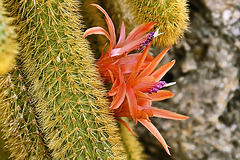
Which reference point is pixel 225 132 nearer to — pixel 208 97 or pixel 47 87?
pixel 208 97

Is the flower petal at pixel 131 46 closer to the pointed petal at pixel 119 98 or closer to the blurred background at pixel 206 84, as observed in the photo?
the pointed petal at pixel 119 98

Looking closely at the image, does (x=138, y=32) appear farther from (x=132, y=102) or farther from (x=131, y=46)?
(x=132, y=102)

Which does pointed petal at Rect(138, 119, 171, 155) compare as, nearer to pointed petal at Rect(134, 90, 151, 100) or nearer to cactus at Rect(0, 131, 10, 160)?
pointed petal at Rect(134, 90, 151, 100)

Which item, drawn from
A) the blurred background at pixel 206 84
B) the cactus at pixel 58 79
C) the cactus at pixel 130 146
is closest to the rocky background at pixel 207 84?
the blurred background at pixel 206 84

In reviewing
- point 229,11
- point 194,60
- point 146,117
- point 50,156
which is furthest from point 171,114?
point 229,11

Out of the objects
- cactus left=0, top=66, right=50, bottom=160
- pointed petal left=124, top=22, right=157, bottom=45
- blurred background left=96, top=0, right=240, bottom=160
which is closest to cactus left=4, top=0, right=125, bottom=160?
cactus left=0, top=66, right=50, bottom=160
